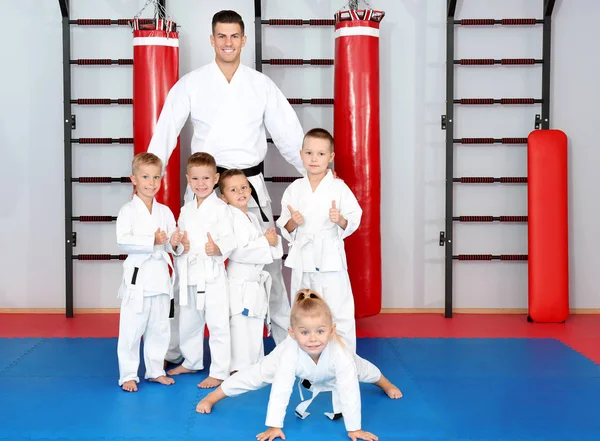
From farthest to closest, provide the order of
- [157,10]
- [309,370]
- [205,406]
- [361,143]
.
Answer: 1. [157,10]
2. [361,143]
3. [205,406]
4. [309,370]

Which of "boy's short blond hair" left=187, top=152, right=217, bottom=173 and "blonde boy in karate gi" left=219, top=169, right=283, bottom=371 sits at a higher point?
"boy's short blond hair" left=187, top=152, right=217, bottom=173

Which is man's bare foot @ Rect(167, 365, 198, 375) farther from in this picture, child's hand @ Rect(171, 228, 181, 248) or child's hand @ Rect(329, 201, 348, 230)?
child's hand @ Rect(329, 201, 348, 230)

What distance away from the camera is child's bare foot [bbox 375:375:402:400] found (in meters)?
3.63

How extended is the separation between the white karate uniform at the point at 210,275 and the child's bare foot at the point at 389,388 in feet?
2.56

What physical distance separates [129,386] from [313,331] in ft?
3.84

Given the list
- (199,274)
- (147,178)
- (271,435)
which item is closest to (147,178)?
(147,178)

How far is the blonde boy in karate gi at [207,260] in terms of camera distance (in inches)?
154

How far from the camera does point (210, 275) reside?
3.92m

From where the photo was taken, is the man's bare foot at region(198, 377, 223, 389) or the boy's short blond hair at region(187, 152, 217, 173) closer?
the man's bare foot at region(198, 377, 223, 389)

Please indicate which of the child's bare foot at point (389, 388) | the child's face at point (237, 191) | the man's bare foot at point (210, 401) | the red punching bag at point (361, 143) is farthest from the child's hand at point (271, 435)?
the red punching bag at point (361, 143)

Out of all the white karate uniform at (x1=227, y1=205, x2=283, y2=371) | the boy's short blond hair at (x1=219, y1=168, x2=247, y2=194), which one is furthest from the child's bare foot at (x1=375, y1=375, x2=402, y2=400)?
the boy's short blond hair at (x1=219, y1=168, x2=247, y2=194)

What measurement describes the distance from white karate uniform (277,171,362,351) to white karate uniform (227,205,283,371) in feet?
0.50

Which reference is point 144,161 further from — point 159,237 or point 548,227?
point 548,227

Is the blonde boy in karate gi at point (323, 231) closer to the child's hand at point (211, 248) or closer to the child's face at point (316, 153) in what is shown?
the child's face at point (316, 153)
